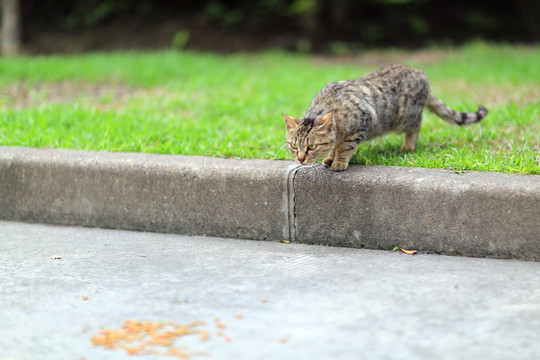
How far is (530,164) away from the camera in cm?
393

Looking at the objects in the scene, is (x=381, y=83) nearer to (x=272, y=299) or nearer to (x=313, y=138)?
(x=313, y=138)

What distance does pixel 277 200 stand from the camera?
4.06 m

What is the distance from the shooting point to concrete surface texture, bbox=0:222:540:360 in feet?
8.38

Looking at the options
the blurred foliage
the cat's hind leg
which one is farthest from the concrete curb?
the blurred foliage

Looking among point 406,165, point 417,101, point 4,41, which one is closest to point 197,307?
point 406,165

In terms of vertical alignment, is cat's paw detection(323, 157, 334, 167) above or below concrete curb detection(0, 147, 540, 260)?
above

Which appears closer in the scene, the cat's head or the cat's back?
the cat's head

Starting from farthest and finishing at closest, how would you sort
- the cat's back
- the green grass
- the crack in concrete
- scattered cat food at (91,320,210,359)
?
the green grass < the cat's back < the crack in concrete < scattered cat food at (91,320,210,359)

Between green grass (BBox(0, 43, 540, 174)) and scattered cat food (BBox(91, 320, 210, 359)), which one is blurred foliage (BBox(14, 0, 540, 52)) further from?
scattered cat food (BBox(91, 320, 210, 359))

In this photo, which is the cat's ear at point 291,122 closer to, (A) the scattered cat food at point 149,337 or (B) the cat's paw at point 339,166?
(B) the cat's paw at point 339,166

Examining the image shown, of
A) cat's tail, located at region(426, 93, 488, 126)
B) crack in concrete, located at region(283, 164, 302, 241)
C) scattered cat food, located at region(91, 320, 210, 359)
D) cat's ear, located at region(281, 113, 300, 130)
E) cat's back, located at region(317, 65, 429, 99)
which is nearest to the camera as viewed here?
scattered cat food, located at region(91, 320, 210, 359)

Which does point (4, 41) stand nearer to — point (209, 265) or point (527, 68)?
point (527, 68)

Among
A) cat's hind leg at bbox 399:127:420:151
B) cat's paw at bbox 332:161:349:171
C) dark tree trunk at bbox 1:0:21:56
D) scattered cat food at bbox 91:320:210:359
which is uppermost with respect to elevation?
dark tree trunk at bbox 1:0:21:56

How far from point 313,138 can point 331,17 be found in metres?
9.83
